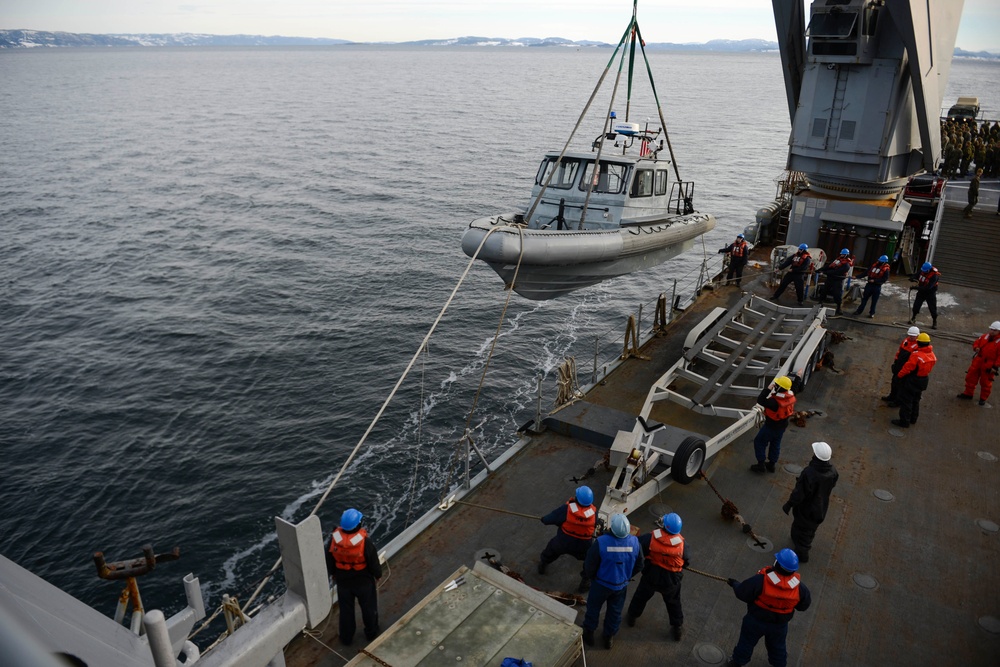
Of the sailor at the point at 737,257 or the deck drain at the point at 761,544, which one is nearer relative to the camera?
the deck drain at the point at 761,544

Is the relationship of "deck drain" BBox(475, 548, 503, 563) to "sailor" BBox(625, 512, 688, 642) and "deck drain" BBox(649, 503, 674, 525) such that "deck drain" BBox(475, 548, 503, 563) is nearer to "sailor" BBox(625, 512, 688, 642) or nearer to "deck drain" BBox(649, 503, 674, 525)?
"sailor" BBox(625, 512, 688, 642)

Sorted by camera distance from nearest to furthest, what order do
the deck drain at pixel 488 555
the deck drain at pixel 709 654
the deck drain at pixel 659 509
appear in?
the deck drain at pixel 709 654 → the deck drain at pixel 488 555 → the deck drain at pixel 659 509

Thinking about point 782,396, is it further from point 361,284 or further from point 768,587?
point 361,284

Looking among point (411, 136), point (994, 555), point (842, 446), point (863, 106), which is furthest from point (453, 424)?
point (411, 136)

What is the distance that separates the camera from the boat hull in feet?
36.8

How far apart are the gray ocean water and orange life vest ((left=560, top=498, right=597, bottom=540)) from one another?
5.78 meters

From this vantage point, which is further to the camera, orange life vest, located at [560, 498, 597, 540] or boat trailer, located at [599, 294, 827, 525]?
boat trailer, located at [599, 294, 827, 525]

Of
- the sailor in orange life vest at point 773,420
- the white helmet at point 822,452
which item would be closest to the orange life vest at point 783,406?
the sailor in orange life vest at point 773,420

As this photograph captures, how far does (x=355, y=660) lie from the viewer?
4.96 meters

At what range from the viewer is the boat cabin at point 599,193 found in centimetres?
1358

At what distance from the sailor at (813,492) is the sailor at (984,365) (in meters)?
5.17

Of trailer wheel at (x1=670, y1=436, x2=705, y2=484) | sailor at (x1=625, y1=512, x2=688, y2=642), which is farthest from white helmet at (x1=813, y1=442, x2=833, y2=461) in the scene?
sailor at (x1=625, y1=512, x2=688, y2=642)

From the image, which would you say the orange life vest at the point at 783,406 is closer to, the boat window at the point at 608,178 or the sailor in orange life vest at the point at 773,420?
the sailor in orange life vest at the point at 773,420

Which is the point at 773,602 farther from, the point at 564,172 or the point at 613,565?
the point at 564,172
